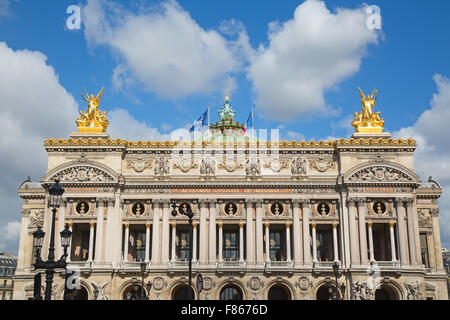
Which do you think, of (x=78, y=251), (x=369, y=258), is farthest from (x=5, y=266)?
(x=369, y=258)

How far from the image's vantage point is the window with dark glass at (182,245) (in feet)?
181

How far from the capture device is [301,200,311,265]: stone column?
52844 millimetres

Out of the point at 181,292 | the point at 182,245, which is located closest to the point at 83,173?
the point at 182,245

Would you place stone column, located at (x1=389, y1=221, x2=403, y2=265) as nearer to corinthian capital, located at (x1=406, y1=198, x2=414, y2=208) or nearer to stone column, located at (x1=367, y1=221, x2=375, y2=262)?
stone column, located at (x1=367, y1=221, x2=375, y2=262)

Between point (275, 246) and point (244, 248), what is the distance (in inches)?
150

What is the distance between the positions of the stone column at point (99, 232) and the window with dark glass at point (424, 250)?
1372 inches

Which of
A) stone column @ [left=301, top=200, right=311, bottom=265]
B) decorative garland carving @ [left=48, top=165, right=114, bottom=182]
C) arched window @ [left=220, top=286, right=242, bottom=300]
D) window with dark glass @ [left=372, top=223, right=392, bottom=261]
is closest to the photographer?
stone column @ [left=301, top=200, right=311, bottom=265]

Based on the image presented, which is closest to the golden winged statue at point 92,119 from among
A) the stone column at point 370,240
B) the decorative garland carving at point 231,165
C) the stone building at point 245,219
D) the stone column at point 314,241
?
the stone building at point 245,219

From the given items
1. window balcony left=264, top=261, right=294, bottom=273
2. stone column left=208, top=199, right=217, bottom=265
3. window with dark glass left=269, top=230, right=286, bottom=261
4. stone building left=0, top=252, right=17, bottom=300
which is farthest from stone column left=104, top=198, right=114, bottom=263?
stone building left=0, top=252, right=17, bottom=300

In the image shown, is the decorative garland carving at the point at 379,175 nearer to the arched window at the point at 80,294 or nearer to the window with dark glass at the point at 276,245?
the window with dark glass at the point at 276,245

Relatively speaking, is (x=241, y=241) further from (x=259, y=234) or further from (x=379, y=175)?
(x=379, y=175)

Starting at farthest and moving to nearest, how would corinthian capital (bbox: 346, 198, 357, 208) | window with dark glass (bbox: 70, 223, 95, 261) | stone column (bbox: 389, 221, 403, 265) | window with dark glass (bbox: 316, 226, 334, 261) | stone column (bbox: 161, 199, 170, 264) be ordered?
window with dark glass (bbox: 70, 223, 95, 261) < window with dark glass (bbox: 316, 226, 334, 261) < corinthian capital (bbox: 346, 198, 357, 208) < stone column (bbox: 161, 199, 170, 264) < stone column (bbox: 389, 221, 403, 265)

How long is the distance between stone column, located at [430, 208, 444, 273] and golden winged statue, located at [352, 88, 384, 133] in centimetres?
1146

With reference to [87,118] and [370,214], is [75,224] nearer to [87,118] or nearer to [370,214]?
[87,118]
